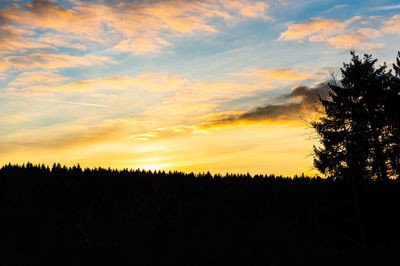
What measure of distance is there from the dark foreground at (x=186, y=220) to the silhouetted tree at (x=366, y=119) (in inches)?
414

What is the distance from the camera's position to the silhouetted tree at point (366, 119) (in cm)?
3069

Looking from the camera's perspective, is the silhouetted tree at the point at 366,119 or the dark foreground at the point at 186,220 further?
the silhouetted tree at the point at 366,119

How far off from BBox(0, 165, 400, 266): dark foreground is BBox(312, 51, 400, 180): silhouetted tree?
10523 millimetres

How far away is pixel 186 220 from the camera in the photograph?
13477 millimetres

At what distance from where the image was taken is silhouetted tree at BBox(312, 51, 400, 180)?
30688 mm

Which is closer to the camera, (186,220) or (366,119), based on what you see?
(186,220)

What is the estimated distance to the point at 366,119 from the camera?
31094mm

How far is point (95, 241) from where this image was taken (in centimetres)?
1129

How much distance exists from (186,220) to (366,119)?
2327 centimetres

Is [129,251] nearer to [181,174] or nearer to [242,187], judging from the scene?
[242,187]

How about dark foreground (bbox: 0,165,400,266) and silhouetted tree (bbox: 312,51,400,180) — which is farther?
silhouetted tree (bbox: 312,51,400,180)

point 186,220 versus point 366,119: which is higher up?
point 366,119

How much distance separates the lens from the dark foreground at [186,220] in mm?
10578

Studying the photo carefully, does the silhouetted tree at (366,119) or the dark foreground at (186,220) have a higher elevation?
the silhouetted tree at (366,119)
